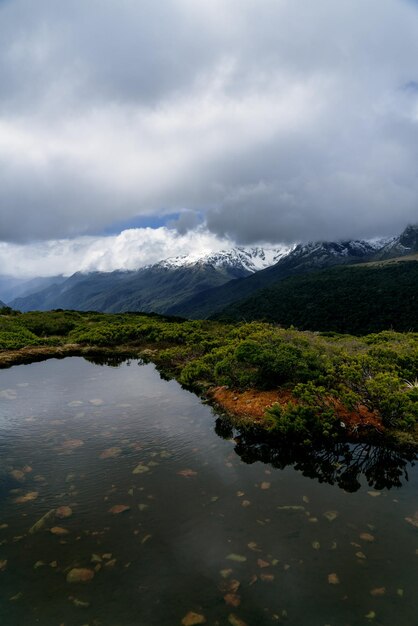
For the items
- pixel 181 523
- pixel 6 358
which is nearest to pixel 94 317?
pixel 6 358

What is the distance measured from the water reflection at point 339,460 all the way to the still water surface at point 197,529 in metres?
0.07

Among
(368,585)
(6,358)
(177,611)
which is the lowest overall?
(368,585)

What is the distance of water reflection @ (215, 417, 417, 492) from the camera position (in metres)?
12.3

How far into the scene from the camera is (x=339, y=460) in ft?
44.6

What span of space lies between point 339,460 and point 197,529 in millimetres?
6444

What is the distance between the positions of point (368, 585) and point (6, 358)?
27.3 m

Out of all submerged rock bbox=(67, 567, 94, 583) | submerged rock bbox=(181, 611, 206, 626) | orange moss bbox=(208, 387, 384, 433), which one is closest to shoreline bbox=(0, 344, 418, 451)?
orange moss bbox=(208, 387, 384, 433)

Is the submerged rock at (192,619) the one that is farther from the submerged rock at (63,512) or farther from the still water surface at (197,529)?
the submerged rock at (63,512)

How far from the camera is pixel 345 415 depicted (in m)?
16.4

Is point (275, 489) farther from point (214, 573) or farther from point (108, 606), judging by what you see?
point (108, 606)

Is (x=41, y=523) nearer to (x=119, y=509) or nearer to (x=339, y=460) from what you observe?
(x=119, y=509)

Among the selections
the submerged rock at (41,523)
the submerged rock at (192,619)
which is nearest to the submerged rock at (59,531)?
the submerged rock at (41,523)

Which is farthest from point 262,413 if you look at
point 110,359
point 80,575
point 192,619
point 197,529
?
point 110,359

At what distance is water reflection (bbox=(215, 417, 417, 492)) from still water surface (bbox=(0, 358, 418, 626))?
7 centimetres
